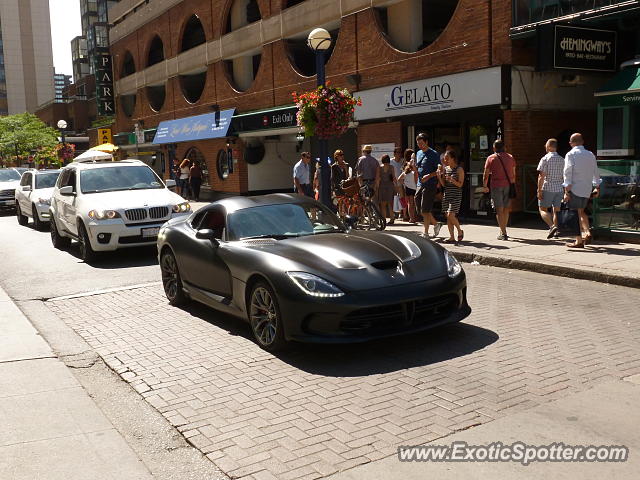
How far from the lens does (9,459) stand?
157 inches

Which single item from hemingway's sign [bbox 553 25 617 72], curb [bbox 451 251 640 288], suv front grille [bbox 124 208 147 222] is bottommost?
curb [bbox 451 251 640 288]

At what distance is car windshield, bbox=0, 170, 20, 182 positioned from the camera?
27631mm

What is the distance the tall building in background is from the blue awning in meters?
105

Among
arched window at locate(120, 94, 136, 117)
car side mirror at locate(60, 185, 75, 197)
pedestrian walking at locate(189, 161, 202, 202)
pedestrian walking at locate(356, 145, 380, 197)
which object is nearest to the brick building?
pedestrian walking at locate(189, 161, 202, 202)

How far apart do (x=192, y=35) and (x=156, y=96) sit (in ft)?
18.0

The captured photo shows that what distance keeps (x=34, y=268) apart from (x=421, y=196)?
285 inches

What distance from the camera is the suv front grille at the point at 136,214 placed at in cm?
1189

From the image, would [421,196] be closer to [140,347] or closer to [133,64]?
[140,347]

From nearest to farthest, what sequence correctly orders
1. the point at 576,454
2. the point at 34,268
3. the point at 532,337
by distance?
the point at 576,454
the point at 532,337
the point at 34,268

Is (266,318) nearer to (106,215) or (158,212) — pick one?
(158,212)

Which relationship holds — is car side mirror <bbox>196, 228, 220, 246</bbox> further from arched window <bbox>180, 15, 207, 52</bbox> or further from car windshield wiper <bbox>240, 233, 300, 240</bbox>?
arched window <bbox>180, 15, 207, 52</bbox>

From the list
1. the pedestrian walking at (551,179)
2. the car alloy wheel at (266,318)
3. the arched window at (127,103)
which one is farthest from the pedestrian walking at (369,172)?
the arched window at (127,103)

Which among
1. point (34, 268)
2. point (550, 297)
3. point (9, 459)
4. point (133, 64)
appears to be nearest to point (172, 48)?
point (133, 64)

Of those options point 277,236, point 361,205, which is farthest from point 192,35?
point 277,236
